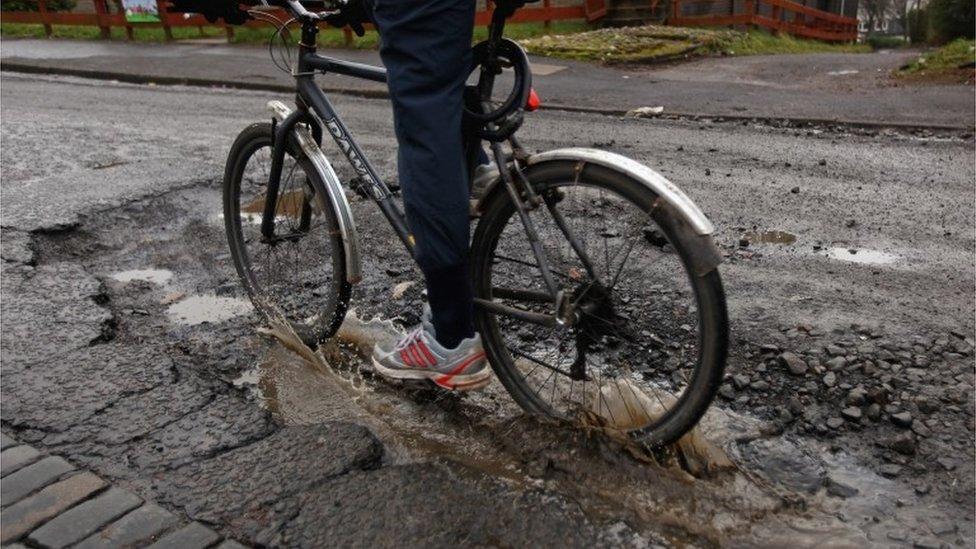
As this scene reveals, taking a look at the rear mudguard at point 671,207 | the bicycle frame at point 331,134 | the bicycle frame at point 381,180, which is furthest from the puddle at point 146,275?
the rear mudguard at point 671,207

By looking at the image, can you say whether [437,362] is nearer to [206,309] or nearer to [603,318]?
[603,318]

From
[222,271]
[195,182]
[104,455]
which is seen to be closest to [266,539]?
[104,455]

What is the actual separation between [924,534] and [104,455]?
2.52 meters

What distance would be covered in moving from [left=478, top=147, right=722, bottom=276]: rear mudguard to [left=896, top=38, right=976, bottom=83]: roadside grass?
9826mm

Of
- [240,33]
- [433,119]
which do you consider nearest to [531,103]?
[433,119]

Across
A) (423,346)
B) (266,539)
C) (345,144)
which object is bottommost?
(266,539)

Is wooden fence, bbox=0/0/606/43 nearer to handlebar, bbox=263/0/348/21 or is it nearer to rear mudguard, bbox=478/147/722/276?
handlebar, bbox=263/0/348/21

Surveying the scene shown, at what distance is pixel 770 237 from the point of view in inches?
179

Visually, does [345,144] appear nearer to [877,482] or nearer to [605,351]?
[605,351]

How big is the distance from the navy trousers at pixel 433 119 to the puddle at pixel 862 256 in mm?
2493

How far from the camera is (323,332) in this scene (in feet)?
11.1

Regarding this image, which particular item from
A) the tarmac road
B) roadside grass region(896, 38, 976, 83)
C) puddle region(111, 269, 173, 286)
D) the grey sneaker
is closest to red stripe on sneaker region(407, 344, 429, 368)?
the grey sneaker

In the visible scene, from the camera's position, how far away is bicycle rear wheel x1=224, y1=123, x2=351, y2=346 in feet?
10.8

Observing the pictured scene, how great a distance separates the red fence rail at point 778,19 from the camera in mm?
19500
